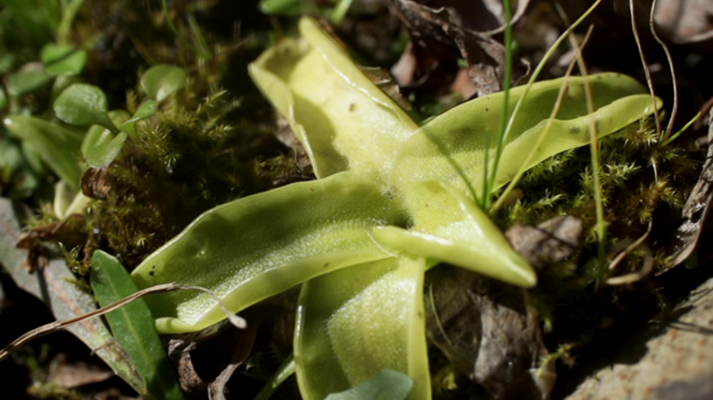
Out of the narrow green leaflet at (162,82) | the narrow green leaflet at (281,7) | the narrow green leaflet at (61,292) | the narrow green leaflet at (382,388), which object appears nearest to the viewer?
the narrow green leaflet at (382,388)

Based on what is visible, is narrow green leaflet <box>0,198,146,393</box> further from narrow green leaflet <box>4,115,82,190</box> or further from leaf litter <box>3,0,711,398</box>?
narrow green leaflet <box>4,115,82,190</box>

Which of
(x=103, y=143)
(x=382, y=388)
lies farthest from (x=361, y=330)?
(x=103, y=143)

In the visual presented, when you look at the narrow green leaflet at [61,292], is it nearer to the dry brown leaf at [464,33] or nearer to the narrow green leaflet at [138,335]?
the narrow green leaflet at [138,335]

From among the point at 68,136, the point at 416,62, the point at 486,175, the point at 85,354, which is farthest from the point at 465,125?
the point at 85,354

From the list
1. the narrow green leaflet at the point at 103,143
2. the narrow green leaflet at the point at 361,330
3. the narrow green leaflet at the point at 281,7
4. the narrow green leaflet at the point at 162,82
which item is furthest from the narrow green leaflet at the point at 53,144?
the narrow green leaflet at the point at 361,330

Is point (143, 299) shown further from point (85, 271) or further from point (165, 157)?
point (165, 157)

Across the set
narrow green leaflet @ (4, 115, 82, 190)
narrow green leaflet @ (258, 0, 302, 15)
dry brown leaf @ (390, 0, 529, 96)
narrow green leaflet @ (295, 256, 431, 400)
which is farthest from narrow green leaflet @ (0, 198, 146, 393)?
dry brown leaf @ (390, 0, 529, 96)

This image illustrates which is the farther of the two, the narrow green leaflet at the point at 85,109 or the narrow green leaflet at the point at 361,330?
the narrow green leaflet at the point at 85,109
